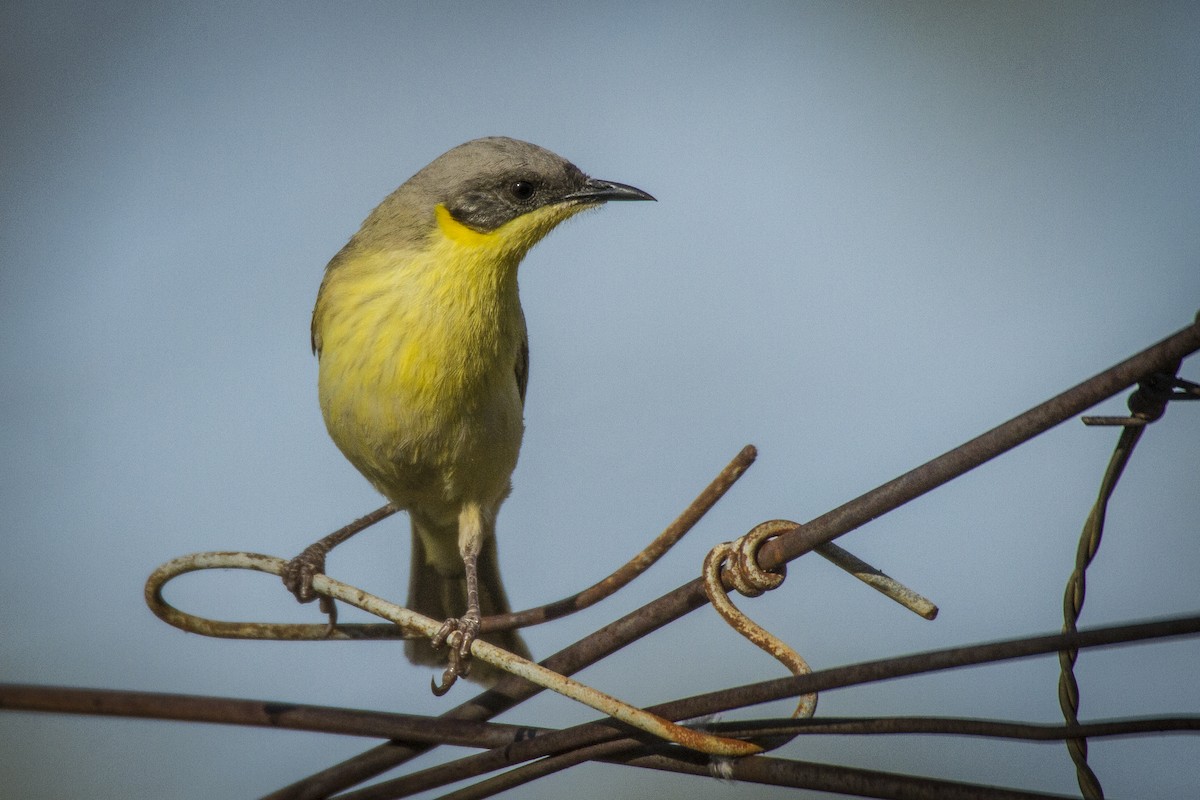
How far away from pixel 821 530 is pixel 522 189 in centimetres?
292

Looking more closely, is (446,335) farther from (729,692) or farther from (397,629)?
(729,692)

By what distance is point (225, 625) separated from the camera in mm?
3078

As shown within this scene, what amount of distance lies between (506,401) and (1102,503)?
2.85 metres

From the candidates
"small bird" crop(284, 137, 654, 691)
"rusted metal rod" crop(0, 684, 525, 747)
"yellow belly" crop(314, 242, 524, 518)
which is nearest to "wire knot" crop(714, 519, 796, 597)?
"rusted metal rod" crop(0, 684, 525, 747)

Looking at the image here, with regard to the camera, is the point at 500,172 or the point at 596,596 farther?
the point at 500,172

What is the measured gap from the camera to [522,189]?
484 centimetres

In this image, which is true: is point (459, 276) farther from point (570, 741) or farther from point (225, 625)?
point (570, 741)

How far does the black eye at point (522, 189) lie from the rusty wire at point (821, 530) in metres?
2.49

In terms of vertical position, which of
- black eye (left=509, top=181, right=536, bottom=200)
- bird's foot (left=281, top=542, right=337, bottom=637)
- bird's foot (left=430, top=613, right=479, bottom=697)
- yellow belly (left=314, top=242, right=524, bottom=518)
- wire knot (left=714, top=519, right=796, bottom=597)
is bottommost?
bird's foot (left=430, top=613, right=479, bottom=697)

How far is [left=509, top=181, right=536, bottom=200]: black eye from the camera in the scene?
483 centimetres

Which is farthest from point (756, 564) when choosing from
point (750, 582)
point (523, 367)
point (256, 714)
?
point (523, 367)

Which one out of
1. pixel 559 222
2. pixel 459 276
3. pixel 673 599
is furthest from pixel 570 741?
pixel 559 222

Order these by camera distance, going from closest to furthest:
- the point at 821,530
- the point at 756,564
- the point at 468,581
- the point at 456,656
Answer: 1. the point at 821,530
2. the point at 756,564
3. the point at 456,656
4. the point at 468,581

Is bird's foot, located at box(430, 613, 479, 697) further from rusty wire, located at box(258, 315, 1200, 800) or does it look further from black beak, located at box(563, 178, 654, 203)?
black beak, located at box(563, 178, 654, 203)
